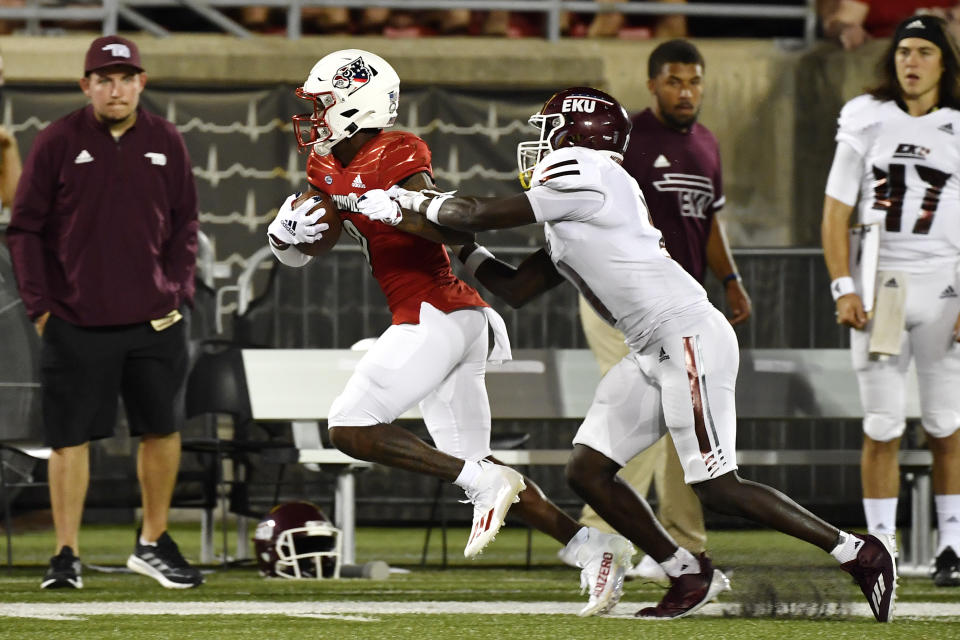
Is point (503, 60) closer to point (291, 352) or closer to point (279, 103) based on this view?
point (279, 103)

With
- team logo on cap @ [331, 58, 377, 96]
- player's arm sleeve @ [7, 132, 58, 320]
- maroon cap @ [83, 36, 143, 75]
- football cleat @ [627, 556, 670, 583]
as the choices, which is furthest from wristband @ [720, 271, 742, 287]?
player's arm sleeve @ [7, 132, 58, 320]

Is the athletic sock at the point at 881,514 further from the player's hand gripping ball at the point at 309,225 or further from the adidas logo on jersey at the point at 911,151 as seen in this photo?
the player's hand gripping ball at the point at 309,225

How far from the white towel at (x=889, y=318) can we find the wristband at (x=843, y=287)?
115mm

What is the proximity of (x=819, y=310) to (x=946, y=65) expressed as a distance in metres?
2.60

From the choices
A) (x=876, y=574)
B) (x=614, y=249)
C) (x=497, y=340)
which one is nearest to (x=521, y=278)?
(x=497, y=340)

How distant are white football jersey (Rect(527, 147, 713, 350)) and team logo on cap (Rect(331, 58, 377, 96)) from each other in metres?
0.77

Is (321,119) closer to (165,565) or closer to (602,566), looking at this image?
(602,566)

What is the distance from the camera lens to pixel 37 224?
267 inches

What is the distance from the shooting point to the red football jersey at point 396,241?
5480mm

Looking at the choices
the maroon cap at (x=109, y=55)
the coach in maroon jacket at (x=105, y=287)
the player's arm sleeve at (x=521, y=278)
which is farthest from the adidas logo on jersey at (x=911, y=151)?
the maroon cap at (x=109, y=55)

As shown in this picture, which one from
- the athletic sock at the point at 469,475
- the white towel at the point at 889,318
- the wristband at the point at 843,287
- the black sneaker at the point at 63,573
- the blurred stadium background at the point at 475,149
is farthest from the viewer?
the blurred stadium background at the point at 475,149

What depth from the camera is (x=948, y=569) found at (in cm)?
660

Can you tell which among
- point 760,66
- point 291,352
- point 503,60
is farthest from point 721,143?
point 291,352

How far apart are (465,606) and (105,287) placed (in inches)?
81.5
